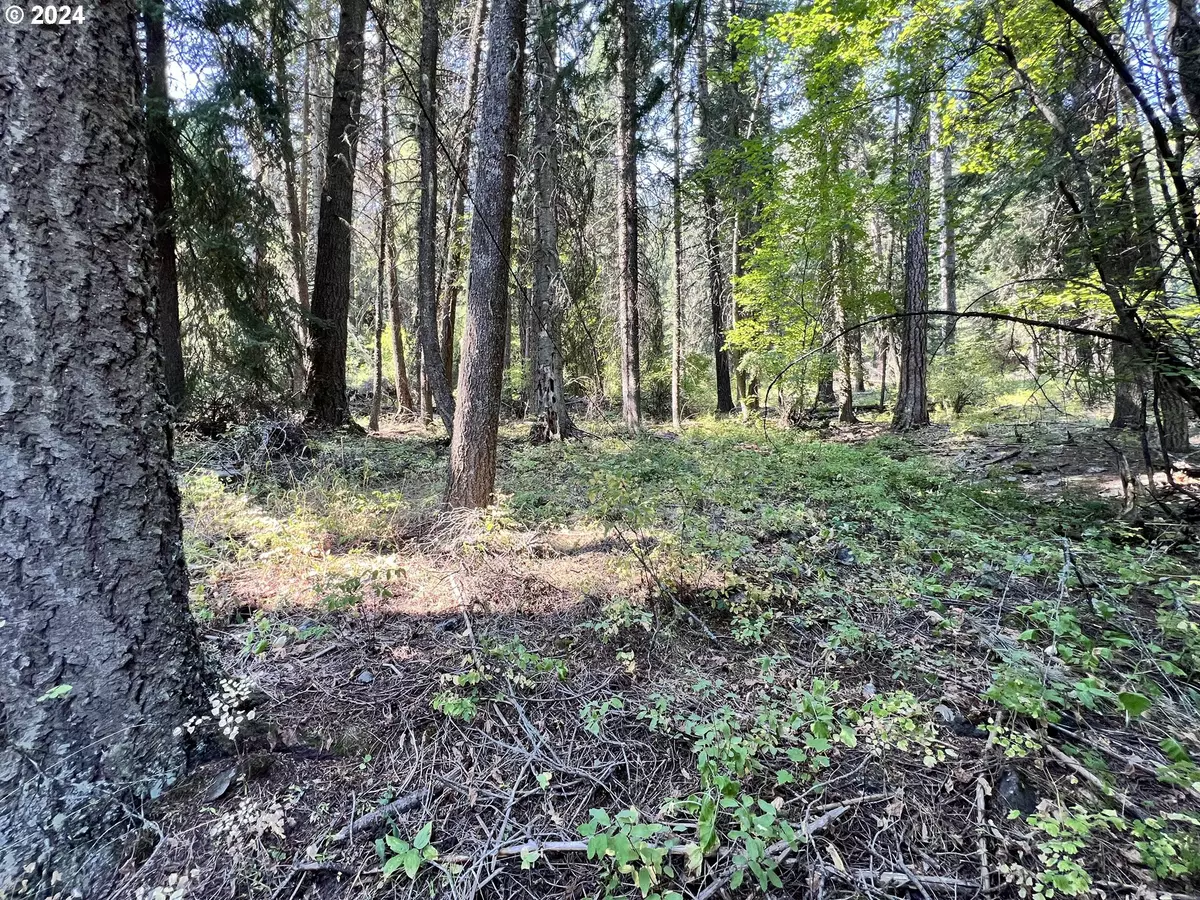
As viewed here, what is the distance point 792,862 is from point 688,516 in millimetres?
2503

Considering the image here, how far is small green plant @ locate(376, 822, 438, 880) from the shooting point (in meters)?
1.50

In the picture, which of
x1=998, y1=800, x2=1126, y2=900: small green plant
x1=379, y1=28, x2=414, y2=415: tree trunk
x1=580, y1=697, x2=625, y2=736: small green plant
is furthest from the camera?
x1=379, y1=28, x2=414, y2=415: tree trunk

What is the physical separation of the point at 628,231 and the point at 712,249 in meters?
4.31

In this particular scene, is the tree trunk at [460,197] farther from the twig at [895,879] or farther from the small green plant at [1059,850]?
the small green plant at [1059,850]

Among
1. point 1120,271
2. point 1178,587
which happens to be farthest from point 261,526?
point 1120,271

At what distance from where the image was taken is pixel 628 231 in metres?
9.27

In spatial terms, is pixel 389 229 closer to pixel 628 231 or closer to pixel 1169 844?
pixel 628 231

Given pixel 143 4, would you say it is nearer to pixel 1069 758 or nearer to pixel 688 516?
pixel 688 516

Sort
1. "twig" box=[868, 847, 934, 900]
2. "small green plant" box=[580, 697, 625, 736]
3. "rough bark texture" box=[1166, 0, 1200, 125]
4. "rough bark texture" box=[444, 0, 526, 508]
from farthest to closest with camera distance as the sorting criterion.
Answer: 1. "rough bark texture" box=[444, 0, 526, 508]
2. "rough bark texture" box=[1166, 0, 1200, 125]
3. "small green plant" box=[580, 697, 625, 736]
4. "twig" box=[868, 847, 934, 900]

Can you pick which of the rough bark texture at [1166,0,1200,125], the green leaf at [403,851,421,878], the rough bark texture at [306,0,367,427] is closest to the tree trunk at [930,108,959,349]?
the rough bark texture at [1166,0,1200,125]

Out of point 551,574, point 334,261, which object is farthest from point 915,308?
point 334,261

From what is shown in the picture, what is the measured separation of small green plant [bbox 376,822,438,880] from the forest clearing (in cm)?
2

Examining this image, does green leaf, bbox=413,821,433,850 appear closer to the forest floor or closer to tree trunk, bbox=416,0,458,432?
the forest floor

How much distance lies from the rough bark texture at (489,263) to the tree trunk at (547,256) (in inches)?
117
